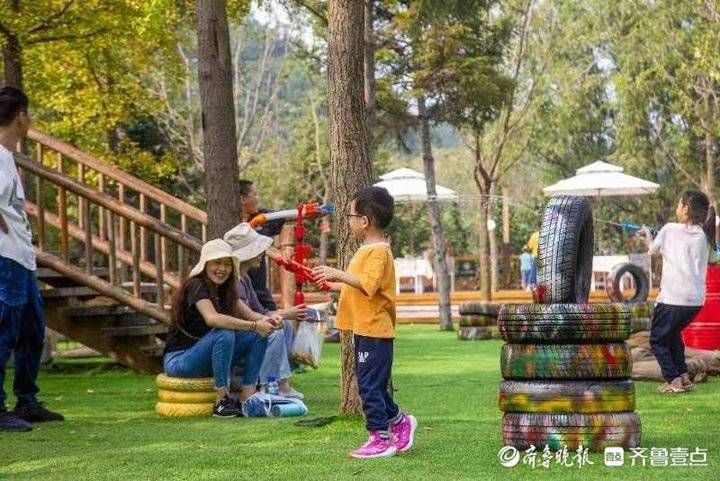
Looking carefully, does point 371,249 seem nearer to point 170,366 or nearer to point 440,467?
point 440,467

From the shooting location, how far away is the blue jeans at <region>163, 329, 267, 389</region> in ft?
28.3

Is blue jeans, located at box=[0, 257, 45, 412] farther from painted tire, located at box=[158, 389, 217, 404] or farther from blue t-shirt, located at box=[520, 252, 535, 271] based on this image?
blue t-shirt, located at box=[520, 252, 535, 271]

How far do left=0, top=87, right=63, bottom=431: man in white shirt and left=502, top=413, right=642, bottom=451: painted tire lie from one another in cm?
336

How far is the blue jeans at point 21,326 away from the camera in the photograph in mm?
8133

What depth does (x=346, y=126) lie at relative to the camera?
8016mm

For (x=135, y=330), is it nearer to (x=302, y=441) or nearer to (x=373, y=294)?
(x=302, y=441)

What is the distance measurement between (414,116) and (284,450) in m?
18.1

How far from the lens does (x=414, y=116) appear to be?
970 inches

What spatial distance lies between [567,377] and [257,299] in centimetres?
374

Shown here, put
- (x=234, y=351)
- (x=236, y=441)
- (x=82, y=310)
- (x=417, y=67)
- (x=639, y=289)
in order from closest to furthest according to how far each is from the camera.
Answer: (x=236, y=441), (x=234, y=351), (x=82, y=310), (x=639, y=289), (x=417, y=67)

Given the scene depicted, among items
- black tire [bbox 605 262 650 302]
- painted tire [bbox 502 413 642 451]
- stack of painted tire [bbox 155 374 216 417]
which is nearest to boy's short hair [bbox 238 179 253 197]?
stack of painted tire [bbox 155 374 216 417]

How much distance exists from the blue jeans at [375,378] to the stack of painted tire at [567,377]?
1.92 feet

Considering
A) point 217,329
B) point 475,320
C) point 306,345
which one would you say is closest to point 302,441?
point 217,329

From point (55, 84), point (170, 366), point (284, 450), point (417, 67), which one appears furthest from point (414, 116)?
point (284, 450)
